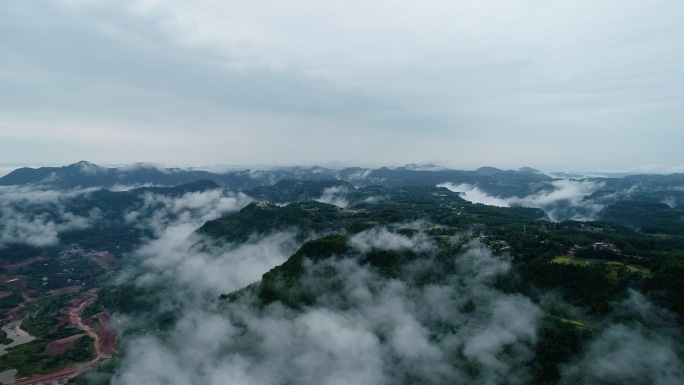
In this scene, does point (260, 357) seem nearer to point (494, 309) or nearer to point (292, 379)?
point (292, 379)

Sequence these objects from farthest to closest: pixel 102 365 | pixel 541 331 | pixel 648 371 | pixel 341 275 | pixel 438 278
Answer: pixel 341 275 → pixel 438 278 → pixel 102 365 → pixel 541 331 → pixel 648 371

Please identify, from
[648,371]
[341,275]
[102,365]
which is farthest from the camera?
[341,275]

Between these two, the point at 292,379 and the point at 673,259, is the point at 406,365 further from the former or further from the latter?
the point at 673,259

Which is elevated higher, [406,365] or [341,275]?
[341,275]

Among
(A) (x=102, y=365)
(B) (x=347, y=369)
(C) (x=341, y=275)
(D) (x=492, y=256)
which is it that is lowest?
(A) (x=102, y=365)

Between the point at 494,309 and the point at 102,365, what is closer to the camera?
the point at 494,309

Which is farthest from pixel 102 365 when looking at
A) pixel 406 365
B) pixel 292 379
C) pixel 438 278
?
pixel 438 278
